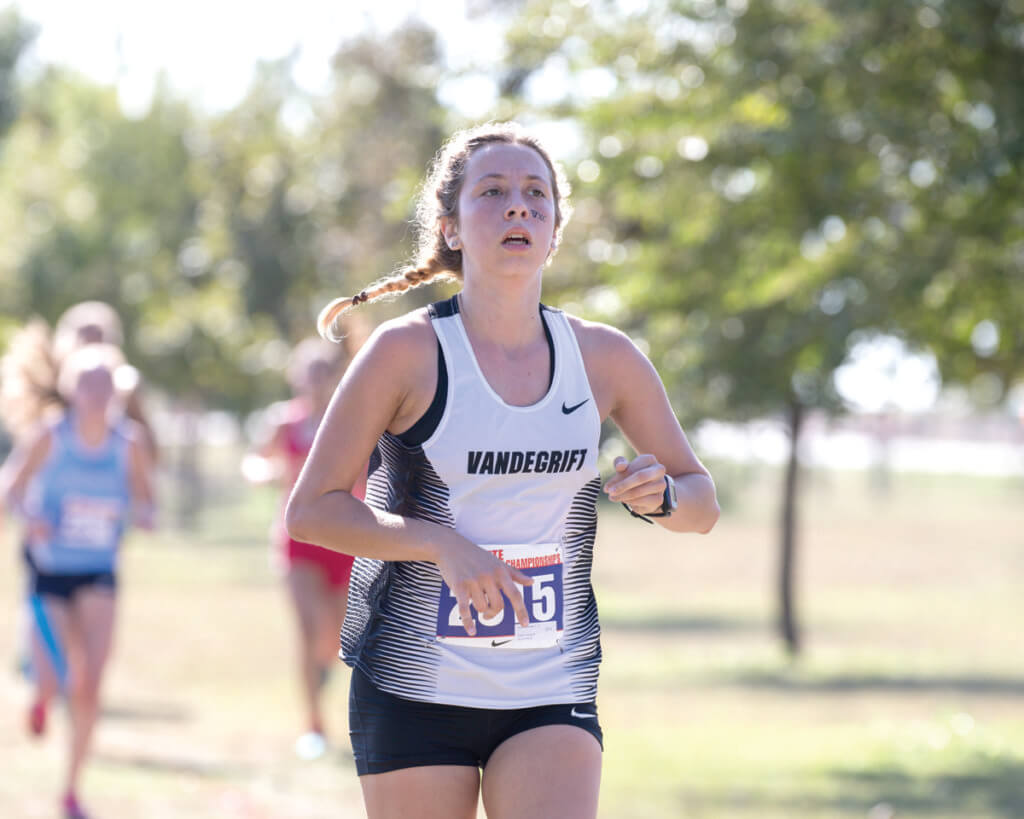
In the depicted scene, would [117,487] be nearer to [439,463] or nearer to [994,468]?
[439,463]

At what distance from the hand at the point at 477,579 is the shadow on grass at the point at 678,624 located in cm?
1720

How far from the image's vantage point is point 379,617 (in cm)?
341

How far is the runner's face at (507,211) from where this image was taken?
11.2 ft

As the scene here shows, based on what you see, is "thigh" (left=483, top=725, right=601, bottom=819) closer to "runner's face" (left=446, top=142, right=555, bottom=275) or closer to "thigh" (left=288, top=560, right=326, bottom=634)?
"runner's face" (left=446, top=142, right=555, bottom=275)

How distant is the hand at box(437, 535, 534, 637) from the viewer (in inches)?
122

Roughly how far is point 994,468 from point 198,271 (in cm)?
3839

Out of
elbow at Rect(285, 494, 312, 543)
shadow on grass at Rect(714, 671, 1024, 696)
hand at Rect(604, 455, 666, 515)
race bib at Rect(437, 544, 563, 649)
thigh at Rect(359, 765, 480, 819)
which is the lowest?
shadow on grass at Rect(714, 671, 1024, 696)

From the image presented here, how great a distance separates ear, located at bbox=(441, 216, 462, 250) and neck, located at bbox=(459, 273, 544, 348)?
4.9 inches

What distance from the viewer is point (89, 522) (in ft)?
26.4

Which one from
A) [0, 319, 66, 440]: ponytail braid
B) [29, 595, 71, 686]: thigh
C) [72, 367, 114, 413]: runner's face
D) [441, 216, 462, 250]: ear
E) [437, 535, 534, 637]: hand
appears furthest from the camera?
[0, 319, 66, 440]: ponytail braid

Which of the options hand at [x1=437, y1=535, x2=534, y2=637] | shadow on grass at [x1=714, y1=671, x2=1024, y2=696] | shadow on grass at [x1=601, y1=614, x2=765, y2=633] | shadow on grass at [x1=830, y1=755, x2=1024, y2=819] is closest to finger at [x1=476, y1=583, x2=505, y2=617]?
hand at [x1=437, y1=535, x2=534, y2=637]

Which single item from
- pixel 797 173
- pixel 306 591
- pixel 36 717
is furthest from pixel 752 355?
pixel 36 717

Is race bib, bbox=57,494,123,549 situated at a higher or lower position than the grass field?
higher

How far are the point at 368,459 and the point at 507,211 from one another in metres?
0.59
